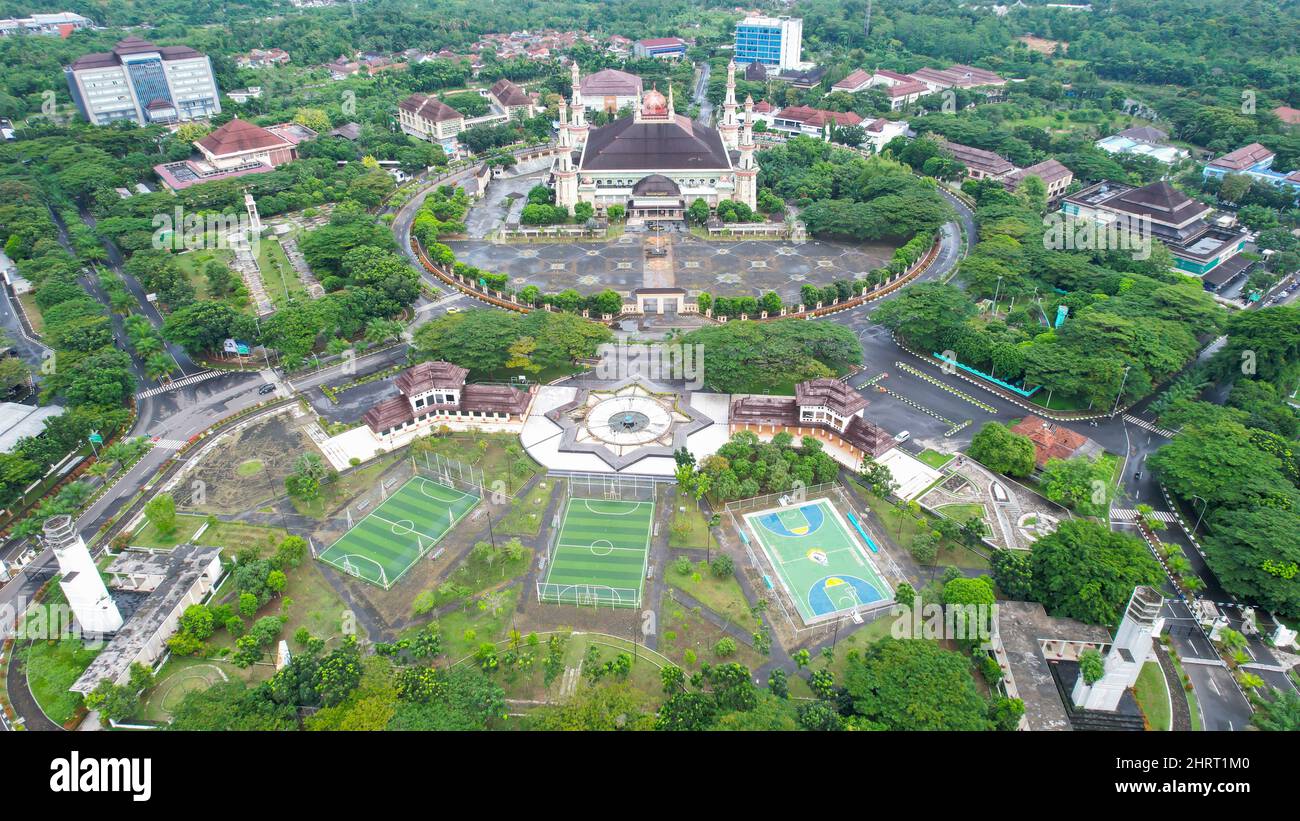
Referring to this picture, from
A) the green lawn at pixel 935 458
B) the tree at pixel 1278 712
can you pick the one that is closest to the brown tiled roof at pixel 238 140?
the green lawn at pixel 935 458

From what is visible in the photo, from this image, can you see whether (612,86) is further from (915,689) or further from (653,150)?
(915,689)

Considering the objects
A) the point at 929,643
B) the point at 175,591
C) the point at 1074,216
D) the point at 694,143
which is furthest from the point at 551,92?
the point at 929,643

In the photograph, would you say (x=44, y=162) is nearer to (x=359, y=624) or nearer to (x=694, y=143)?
(x=694, y=143)

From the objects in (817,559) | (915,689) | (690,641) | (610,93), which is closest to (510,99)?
(610,93)

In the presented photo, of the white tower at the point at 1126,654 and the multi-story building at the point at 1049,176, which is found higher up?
the multi-story building at the point at 1049,176

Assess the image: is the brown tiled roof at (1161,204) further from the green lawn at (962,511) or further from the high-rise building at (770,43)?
the high-rise building at (770,43)

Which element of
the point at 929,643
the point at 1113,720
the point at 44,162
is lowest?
the point at 1113,720
